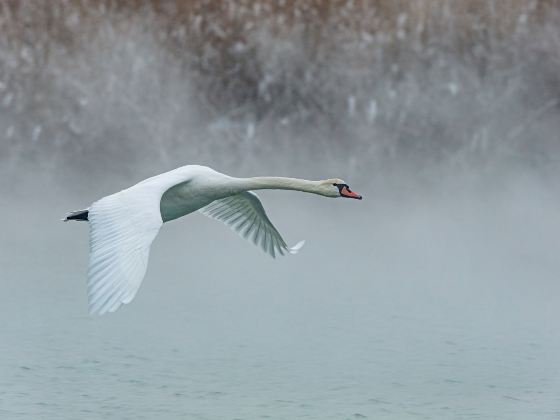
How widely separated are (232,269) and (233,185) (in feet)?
17.9

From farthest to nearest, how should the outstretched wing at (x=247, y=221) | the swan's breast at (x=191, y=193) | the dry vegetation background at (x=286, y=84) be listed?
the dry vegetation background at (x=286, y=84) < the outstretched wing at (x=247, y=221) < the swan's breast at (x=191, y=193)

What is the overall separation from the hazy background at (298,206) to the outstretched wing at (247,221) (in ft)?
3.03

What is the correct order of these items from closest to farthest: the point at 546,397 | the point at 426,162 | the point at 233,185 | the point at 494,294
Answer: the point at 233,185
the point at 546,397
the point at 494,294
the point at 426,162

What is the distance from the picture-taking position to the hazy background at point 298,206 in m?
9.47

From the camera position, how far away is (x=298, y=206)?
18219 mm

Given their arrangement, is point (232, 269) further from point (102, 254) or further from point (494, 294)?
point (102, 254)

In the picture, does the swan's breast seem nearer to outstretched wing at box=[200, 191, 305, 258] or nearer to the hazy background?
outstretched wing at box=[200, 191, 305, 258]

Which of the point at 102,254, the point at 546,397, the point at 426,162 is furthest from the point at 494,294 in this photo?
the point at 426,162

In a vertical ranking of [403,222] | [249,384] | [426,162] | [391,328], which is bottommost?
[249,384]

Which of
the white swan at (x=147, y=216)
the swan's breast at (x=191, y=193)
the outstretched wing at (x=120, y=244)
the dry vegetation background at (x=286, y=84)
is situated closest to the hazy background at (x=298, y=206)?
the dry vegetation background at (x=286, y=84)

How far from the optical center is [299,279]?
13344mm

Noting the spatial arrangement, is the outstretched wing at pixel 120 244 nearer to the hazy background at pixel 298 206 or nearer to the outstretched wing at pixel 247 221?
the hazy background at pixel 298 206

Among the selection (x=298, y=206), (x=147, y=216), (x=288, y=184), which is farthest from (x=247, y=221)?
(x=298, y=206)

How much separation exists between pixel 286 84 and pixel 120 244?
14520 mm
